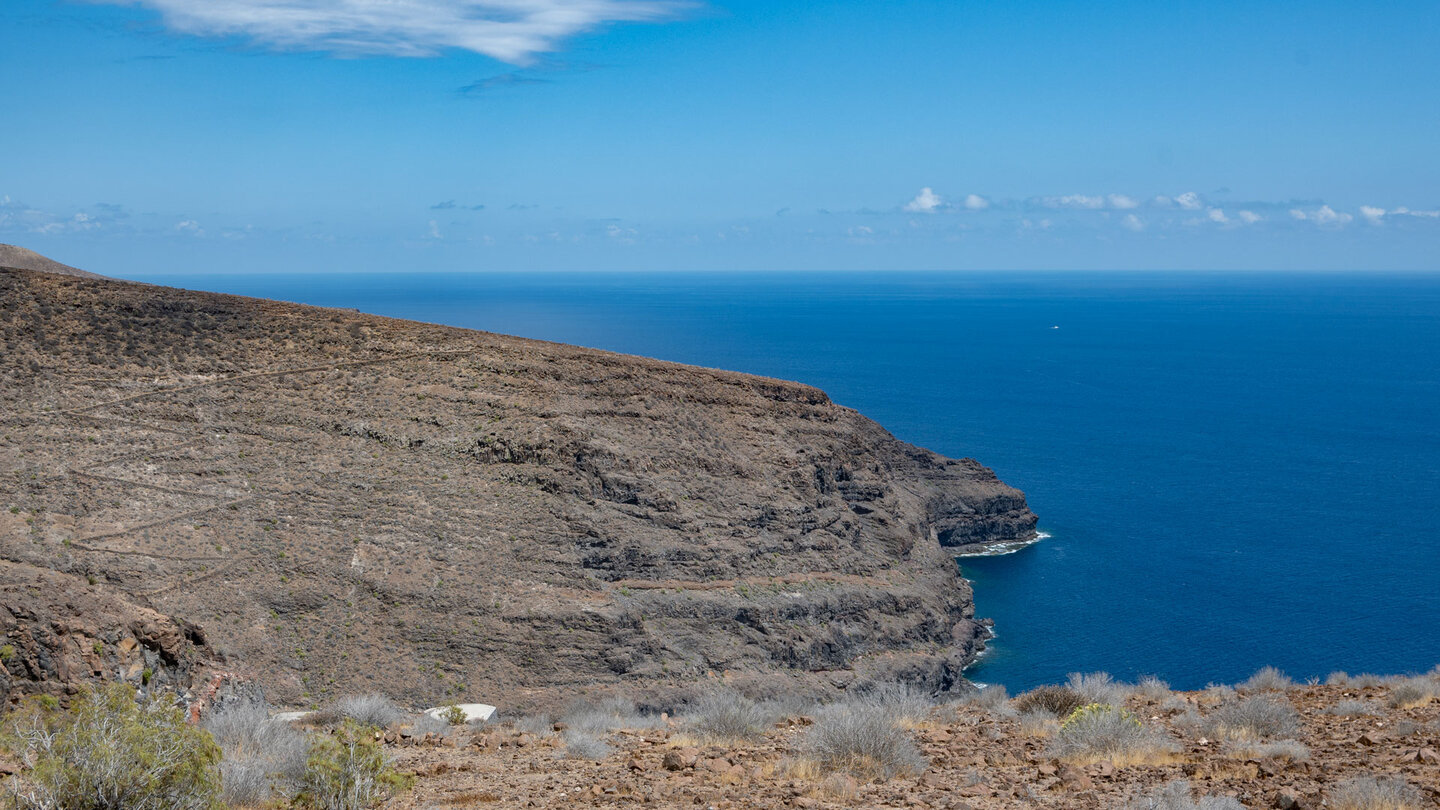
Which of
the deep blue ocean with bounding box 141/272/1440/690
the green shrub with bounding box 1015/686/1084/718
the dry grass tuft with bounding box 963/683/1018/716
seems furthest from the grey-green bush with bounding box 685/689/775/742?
the deep blue ocean with bounding box 141/272/1440/690

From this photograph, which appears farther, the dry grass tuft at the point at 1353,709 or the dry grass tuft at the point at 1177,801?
the dry grass tuft at the point at 1353,709

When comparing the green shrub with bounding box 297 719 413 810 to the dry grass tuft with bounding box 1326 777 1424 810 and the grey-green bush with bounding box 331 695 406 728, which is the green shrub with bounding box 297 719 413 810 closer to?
the grey-green bush with bounding box 331 695 406 728

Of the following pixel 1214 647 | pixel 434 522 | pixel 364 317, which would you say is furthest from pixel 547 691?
pixel 1214 647

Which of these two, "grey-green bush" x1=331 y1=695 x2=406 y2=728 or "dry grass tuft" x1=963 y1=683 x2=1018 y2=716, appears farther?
"dry grass tuft" x1=963 y1=683 x2=1018 y2=716

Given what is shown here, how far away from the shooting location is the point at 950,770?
420 inches

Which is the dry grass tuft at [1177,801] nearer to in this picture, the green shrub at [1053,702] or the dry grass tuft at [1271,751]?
Answer: the dry grass tuft at [1271,751]

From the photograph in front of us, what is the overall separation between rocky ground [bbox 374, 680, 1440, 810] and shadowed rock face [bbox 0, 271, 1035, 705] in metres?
15.6

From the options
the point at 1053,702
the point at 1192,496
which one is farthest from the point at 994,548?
the point at 1053,702

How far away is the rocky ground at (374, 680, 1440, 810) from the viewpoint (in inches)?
367

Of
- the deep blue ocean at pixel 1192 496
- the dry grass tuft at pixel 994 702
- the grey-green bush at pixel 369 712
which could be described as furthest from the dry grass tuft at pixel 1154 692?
the deep blue ocean at pixel 1192 496

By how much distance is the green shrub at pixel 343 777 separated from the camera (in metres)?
9.12

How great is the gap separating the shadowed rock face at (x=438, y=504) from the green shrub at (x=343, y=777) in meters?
16.9

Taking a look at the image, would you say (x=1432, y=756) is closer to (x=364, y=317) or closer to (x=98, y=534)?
(x=98, y=534)

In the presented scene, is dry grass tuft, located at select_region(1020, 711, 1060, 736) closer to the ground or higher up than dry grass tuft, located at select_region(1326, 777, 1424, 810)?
closer to the ground
